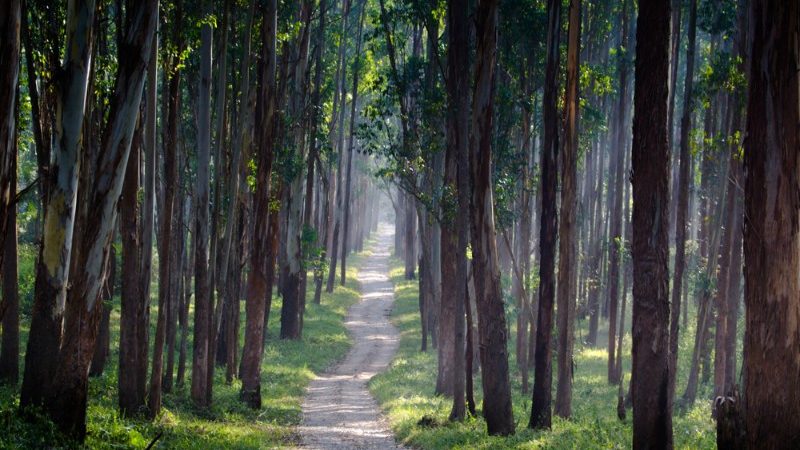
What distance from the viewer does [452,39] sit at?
15.8 meters

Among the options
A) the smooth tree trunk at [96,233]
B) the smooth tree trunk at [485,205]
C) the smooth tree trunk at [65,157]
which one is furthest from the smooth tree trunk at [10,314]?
the smooth tree trunk at [485,205]

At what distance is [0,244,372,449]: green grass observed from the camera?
30.2 ft

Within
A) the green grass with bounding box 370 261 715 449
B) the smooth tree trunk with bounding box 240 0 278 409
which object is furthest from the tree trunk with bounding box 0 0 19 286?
the smooth tree trunk with bounding box 240 0 278 409

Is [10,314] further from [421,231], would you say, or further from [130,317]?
[421,231]

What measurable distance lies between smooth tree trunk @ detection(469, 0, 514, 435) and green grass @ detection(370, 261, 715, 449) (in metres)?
1.02

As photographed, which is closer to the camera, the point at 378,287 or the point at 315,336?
the point at 315,336

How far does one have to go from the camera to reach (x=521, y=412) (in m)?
17.4

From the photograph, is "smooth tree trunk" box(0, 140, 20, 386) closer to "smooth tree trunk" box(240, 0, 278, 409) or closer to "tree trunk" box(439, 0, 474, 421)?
"smooth tree trunk" box(240, 0, 278, 409)

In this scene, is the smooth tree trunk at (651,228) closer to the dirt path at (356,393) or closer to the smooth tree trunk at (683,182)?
the dirt path at (356,393)

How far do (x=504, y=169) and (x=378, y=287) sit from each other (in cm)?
3226

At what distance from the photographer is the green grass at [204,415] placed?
9203 millimetres

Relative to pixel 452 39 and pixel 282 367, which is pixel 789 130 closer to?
pixel 452 39

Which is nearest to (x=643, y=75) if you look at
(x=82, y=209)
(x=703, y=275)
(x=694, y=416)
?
(x=82, y=209)

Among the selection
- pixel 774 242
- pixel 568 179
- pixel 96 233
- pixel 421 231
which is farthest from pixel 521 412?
pixel 774 242
